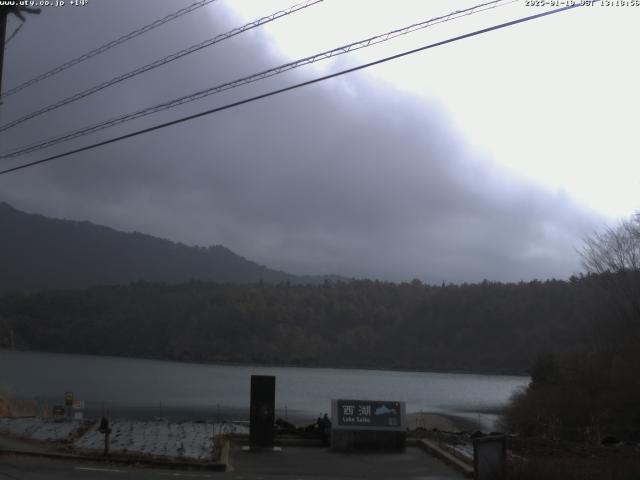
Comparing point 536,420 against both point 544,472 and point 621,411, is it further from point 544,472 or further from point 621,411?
point 544,472

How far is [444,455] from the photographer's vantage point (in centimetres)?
1972

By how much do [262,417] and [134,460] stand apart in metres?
3.99

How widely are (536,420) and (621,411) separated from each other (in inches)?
213

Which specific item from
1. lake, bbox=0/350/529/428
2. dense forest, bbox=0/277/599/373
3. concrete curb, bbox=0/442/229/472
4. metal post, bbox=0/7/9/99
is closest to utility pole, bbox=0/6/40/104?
metal post, bbox=0/7/9/99

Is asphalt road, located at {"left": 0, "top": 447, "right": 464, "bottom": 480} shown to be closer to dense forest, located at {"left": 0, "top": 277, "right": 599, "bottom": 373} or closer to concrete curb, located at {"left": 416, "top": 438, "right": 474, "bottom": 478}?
concrete curb, located at {"left": 416, "top": 438, "right": 474, "bottom": 478}

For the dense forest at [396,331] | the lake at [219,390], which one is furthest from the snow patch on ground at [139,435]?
the dense forest at [396,331]

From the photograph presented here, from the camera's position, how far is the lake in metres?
70.1

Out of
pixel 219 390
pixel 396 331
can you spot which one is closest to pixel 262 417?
pixel 219 390

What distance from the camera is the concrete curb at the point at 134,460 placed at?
1764cm

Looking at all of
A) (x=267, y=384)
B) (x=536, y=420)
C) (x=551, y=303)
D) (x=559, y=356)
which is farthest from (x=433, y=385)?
(x=267, y=384)

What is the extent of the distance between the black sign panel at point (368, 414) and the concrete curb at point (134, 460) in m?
3.80

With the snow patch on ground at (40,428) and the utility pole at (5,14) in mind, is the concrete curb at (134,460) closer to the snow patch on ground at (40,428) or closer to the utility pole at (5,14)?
the snow patch on ground at (40,428)

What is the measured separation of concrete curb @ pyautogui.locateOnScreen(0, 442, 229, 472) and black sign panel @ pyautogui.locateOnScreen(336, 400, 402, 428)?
3804 millimetres

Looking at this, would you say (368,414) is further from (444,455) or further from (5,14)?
(5,14)
